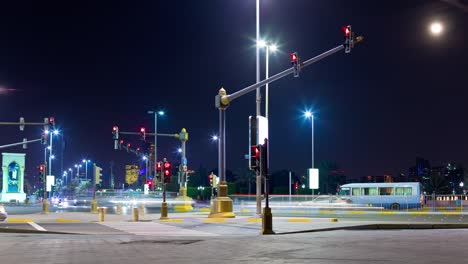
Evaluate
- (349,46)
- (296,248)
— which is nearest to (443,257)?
(296,248)

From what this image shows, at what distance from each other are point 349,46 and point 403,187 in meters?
32.7

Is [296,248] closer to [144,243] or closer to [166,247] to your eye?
[166,247]

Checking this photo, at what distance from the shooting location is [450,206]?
167 ft

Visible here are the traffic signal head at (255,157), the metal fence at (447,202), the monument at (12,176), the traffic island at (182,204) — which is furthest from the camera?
the monument at (12,176)

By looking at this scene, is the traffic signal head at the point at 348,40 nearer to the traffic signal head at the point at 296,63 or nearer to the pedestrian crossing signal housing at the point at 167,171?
the traffic signal head at the point at 296,63

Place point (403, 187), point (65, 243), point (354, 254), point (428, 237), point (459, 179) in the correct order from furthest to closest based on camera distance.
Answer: point (459, 179) → point (403, 187) → point (428, 237) → point (65, 243) → point (354, 254)

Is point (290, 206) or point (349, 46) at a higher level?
point (349, 46)

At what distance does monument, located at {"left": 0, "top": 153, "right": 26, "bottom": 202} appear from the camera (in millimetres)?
90125

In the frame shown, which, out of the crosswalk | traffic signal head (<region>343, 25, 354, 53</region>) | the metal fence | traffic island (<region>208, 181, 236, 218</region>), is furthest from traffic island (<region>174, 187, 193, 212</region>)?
traffic signal head (<region>343, 25, 354, 53</region>)

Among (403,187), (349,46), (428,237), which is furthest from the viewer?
(403,187)

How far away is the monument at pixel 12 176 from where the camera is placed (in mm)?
90125

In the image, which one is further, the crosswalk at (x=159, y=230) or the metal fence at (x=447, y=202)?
the metal fence at (x=447, y=202)

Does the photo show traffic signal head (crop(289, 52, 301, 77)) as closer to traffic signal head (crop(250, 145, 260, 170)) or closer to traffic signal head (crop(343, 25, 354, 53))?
traffic signal head (crop(343, 25, 354, 53))

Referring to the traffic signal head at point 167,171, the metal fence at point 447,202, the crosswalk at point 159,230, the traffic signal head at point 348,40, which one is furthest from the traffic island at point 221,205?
the metal fence at point 447,202
